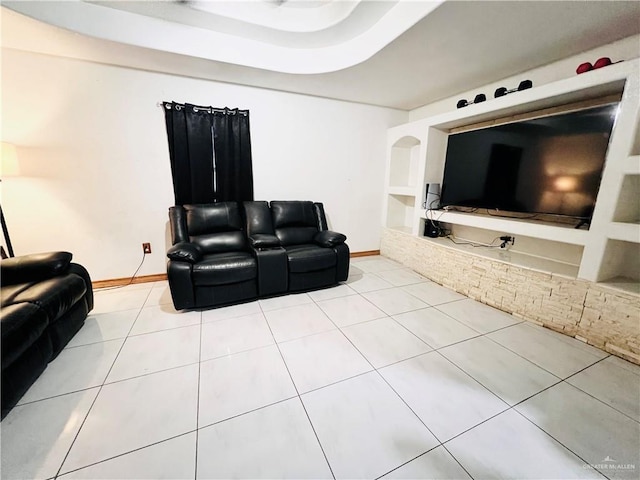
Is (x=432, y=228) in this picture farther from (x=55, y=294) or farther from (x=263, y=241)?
(x=55, y=294)

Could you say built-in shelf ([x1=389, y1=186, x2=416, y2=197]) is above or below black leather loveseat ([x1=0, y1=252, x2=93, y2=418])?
above

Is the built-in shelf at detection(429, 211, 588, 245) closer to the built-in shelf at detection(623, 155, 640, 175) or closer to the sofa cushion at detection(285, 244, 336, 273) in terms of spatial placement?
the built-in shelf at detection(623, 155, 640, 175)

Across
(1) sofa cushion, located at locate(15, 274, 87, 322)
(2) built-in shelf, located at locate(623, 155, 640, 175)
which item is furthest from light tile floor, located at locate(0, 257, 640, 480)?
(2) built-in shelf, located at locate(623, 155, 640, 175)

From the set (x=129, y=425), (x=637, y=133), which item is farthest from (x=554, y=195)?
(x=129, y=425)

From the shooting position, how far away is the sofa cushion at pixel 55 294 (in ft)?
4.91

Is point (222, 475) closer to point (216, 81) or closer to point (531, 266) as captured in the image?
point (531, 266)

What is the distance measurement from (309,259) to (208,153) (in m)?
1.73

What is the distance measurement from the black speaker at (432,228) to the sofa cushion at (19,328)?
3.64m

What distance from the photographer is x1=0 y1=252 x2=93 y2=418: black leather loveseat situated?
1.24 metres

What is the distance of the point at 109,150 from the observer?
260 cm

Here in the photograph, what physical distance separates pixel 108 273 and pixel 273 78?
287cm

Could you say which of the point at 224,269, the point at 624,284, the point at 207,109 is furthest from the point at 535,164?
the point at 207,109

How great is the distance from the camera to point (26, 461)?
1.05 meters

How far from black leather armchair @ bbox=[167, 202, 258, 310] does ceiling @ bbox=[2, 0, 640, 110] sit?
1461mm
